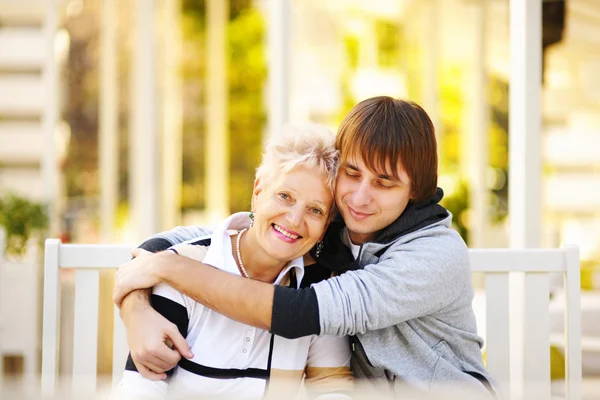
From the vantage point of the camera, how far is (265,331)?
1857mm

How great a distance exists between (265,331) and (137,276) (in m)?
0.33

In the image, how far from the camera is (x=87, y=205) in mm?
11805

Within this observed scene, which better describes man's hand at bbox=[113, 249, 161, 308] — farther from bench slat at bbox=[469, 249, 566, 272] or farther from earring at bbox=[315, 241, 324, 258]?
bench slat at bbox=[469, 249, 566, 272]

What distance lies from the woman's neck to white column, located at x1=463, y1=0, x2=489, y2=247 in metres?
5.12

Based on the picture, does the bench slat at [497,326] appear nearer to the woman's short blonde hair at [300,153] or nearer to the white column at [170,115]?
the woman's short blonde hair at [300,153]

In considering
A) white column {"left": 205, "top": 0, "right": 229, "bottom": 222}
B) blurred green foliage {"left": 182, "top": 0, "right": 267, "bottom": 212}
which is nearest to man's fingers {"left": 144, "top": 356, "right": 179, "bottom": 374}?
white column {"left": 205, "top": 0, "right": 229, "bottom": 222}

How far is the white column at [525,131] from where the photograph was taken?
2811mm

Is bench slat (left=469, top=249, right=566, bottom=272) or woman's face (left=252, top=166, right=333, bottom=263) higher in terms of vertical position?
woman's face (left=252, top=166, right=333, bottom=263)

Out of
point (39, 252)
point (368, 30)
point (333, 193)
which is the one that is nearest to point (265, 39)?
point (368, 30)

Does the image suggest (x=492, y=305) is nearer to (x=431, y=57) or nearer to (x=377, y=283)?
(x=377, y=283)

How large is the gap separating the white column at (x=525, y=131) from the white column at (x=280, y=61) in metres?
0.84

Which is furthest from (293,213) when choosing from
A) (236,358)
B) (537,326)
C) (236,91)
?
(236,91)

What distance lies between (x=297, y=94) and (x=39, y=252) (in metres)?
3.75

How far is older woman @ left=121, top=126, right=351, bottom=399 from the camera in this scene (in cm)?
181
